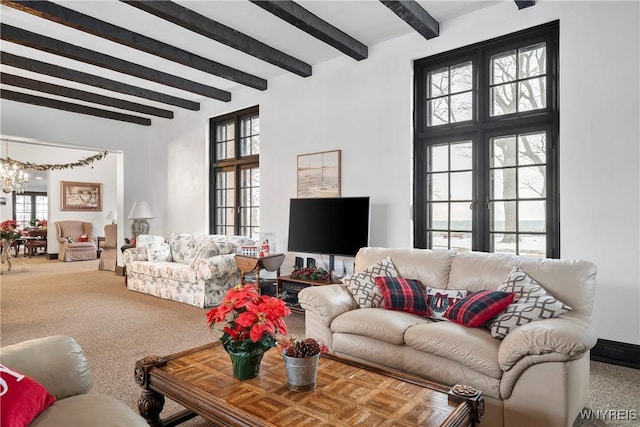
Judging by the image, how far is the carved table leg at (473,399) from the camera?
161 centimetres

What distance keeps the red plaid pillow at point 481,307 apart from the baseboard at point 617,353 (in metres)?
1.35

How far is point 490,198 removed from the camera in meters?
3.84

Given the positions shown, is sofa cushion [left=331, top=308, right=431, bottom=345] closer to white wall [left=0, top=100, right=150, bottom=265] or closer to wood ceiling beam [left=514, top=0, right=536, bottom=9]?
wood ceiling beam [left=514, top=0, right=536, bottom=9]

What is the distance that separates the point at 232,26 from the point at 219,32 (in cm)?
18

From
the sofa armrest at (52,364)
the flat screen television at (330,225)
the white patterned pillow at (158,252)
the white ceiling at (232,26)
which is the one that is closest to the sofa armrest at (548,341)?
the sofa armrest at (52,364)

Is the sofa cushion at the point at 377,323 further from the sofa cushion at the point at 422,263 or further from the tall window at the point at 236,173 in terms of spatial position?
the tall window at the point at 236,173

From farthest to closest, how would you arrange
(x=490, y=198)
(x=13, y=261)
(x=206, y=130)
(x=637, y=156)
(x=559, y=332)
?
1. (x=13, y=261)
2. (x=206, y=130)
3. (x=490, y=198)
4. (x=637, y=156)
5. (x=559, y=332)

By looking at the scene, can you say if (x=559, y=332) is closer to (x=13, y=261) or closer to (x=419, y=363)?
(x=419, y=363)

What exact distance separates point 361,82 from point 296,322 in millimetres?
2797

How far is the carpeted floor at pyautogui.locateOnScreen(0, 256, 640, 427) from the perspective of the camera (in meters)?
2.55

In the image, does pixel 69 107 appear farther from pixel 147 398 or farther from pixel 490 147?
pixel 490 147

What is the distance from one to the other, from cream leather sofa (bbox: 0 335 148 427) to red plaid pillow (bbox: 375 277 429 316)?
1.88 m

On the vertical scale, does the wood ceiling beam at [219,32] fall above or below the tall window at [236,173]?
above

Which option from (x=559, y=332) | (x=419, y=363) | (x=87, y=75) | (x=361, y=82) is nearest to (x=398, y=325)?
(x=419, y=363)
